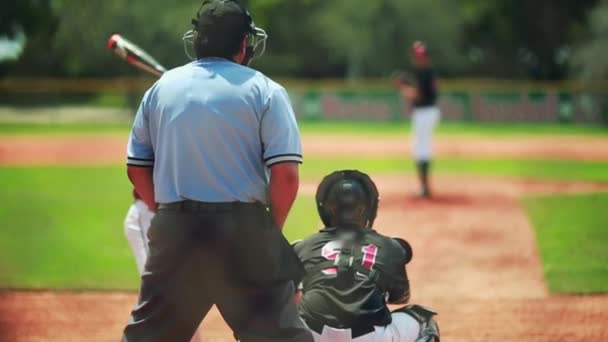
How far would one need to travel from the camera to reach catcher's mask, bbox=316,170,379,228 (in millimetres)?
4250

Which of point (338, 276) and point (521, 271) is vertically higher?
point (338, 276)

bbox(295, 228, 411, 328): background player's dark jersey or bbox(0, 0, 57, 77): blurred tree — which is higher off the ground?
bbox(0, 0, 57, 77): blurred tree

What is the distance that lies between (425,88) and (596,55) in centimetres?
2659

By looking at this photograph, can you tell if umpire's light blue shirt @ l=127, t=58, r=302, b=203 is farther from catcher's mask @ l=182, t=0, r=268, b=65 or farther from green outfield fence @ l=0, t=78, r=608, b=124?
green outfield fence @ l=0, t=78, r=608, b=124

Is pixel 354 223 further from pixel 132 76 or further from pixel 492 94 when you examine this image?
pixel 132 76

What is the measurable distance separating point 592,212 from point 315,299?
28.3 ft

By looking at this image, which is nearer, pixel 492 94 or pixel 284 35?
pixel 492 94

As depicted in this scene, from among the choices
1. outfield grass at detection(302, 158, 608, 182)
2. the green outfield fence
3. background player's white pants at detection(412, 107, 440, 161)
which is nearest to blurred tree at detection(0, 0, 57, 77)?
outfield grass at detection(302, 158, 608, 182)

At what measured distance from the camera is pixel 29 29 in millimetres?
15547

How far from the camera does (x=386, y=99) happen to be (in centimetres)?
3344

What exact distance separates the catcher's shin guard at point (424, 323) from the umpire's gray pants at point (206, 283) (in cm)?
113

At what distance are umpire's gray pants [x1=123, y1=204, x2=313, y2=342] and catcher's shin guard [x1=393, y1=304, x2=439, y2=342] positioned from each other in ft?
3.70

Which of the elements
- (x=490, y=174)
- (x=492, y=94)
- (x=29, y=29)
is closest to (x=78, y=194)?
(x=29, y=29)

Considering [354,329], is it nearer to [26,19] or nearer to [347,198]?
[347,198]
